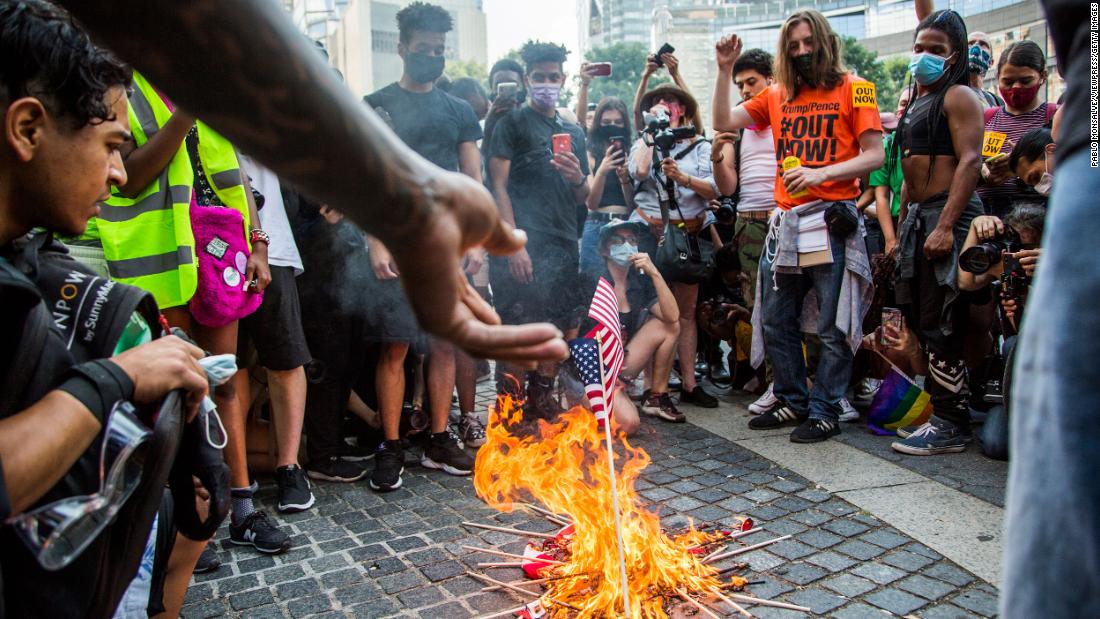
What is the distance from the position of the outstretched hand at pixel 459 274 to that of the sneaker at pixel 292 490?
3.81 metres

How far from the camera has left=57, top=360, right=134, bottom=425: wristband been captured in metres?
1.57

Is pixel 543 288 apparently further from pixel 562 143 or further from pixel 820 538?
pixel 820 538

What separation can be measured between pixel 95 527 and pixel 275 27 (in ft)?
3.30

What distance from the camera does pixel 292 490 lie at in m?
4.78

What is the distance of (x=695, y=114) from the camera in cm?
758

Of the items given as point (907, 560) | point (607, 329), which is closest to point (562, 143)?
point (607, 329)

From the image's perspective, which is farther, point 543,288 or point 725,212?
point 725,212

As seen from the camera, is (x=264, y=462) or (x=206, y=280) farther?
(x=264, y=462)

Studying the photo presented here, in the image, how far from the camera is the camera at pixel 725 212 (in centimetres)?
764

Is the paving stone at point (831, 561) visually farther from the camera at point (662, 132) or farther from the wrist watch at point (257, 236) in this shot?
the camera at point (662, 132)

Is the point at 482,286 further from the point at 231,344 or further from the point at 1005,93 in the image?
the point at 1005,93

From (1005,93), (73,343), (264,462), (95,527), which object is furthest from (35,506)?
(1005,93)

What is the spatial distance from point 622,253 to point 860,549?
3.20m

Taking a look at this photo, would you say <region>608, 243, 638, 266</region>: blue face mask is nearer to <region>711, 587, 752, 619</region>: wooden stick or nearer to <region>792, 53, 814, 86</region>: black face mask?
<region>792, 53, 814, 86</region>: black face mask
